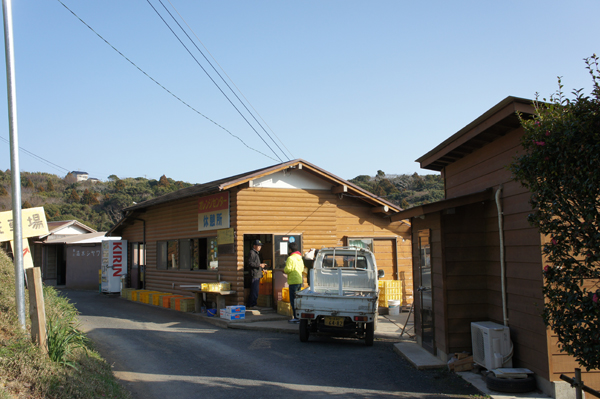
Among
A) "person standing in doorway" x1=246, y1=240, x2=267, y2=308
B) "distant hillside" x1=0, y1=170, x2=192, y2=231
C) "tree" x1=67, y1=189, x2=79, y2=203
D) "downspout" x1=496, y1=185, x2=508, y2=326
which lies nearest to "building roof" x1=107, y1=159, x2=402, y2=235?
"person standing in doorway" x1=246, y1=240, x2=267, y2=308

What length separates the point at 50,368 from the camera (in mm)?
5273

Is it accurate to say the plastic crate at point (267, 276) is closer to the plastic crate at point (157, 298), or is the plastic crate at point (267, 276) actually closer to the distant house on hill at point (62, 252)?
the plastic crate at point (157, 298)

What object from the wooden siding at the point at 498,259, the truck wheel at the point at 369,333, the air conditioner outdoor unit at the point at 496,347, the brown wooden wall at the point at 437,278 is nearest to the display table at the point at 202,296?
the truck wheel at the point at 369,333

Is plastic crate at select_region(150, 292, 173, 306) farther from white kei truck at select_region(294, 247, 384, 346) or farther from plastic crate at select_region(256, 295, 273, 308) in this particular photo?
white kei truck at select_region(294, 247, 384, 346)

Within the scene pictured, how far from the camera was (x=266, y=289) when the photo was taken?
1514 cm

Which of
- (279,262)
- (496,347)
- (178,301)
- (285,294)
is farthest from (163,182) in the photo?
(496,347)

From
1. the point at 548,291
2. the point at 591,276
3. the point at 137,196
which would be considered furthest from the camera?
the point at 137,196

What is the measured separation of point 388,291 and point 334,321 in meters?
5.45

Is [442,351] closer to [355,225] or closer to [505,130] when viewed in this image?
[505,130]

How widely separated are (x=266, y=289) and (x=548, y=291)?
11.4m

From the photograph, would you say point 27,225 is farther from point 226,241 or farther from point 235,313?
point 226,241

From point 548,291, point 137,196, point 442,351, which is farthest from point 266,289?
point 137,196

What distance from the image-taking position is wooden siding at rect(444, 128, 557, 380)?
620 centimetres

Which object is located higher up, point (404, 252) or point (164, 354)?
point (404, 252)
